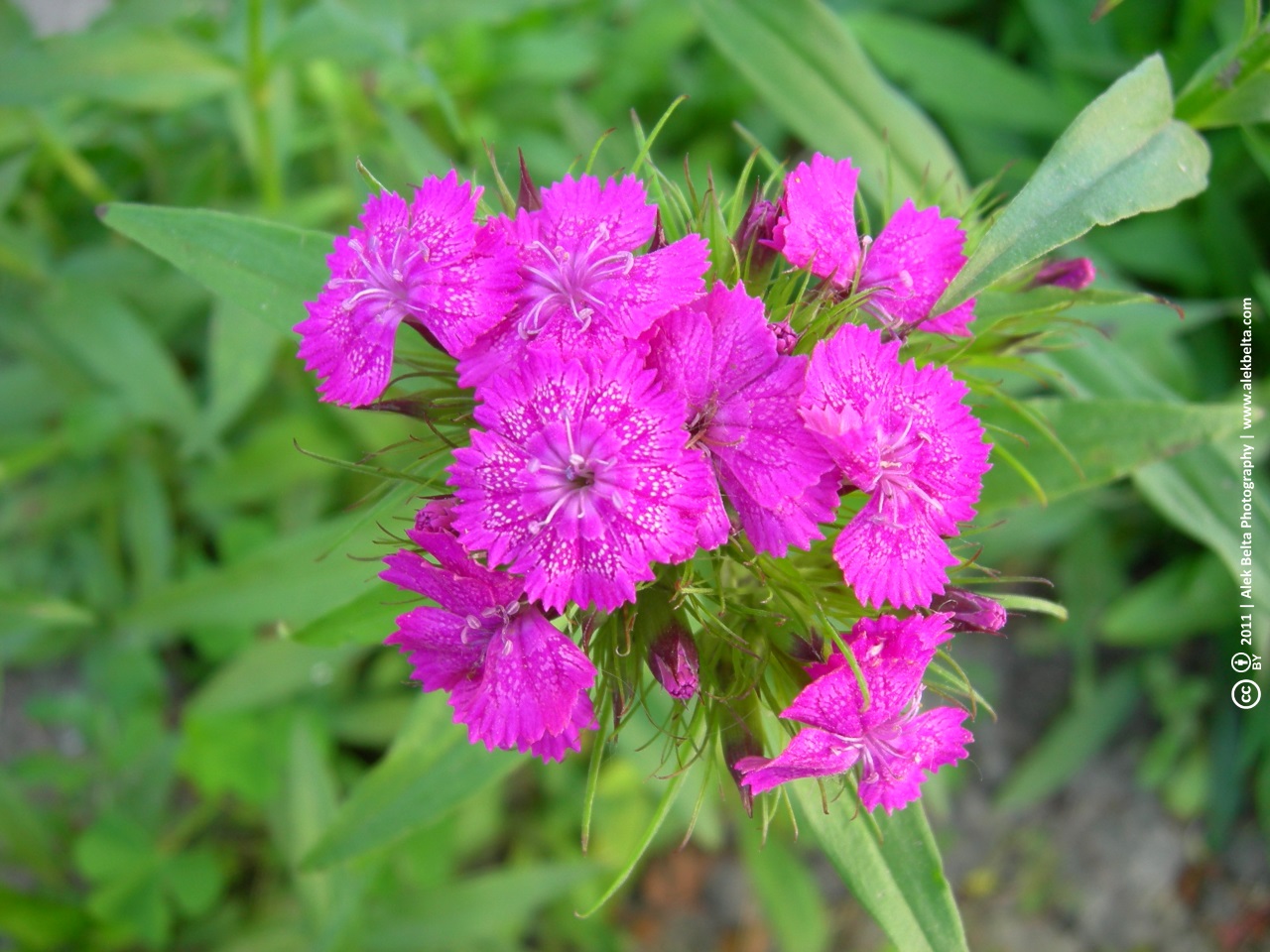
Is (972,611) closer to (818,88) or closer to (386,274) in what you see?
(386,274)

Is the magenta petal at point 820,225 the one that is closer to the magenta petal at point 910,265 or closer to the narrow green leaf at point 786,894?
the magenta petal at point 910,265

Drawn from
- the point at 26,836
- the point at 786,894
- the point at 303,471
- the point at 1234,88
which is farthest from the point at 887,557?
the point at 26,836

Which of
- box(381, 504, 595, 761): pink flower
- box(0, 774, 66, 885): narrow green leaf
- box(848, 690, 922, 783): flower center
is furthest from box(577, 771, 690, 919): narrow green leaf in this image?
box(0, 774, 66, 885): narrow green leaf

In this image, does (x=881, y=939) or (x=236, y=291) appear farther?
(x=881, y=939)

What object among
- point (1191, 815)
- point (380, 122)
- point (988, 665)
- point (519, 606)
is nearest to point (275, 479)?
point (380, 122)

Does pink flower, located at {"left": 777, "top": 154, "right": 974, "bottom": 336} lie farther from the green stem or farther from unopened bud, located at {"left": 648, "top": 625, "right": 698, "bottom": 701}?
the green stem

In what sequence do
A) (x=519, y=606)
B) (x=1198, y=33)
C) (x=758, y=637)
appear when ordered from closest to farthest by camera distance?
(x=519, y=606)
(x=758, y=637)
(x=1198, y=33)

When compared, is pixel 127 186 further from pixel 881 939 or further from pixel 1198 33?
pixel 881 939
